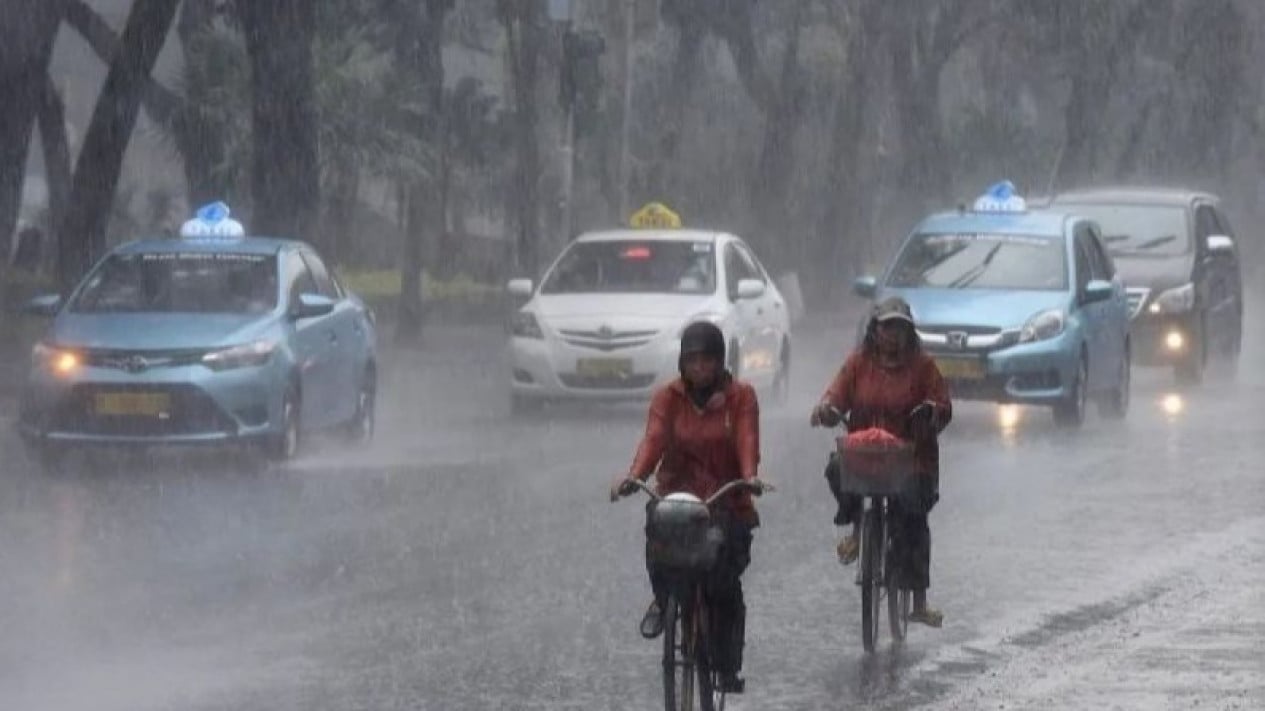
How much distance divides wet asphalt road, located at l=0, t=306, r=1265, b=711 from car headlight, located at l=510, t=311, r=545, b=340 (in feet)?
6.98

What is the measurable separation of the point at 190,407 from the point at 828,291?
3000 centimetres

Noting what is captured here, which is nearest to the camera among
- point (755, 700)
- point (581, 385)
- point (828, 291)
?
point (755, 700)

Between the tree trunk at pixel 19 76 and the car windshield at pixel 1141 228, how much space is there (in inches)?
394

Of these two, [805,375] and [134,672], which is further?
[805,375]

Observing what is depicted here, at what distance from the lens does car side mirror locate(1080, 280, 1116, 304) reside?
81.4 ft

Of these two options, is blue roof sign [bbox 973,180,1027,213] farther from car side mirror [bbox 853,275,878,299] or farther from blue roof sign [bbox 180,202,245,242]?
blue roof sign [bbox 180,202,245,242]

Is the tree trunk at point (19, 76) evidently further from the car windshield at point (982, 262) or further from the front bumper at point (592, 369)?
the car windshield at point (982, 262)

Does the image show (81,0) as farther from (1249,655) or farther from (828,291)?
(1249,655)

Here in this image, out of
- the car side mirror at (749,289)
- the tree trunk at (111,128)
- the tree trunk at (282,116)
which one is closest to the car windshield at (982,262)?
the car side mirror at (749,289)

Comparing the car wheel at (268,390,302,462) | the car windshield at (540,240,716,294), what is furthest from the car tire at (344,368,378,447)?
the car windshield at (540,240,716,294)

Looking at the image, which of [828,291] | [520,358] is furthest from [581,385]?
[828,291]

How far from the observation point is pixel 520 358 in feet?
83.0

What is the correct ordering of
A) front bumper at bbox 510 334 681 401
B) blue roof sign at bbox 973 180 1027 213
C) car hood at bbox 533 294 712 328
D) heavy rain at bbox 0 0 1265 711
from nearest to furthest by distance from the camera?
heavy rain at bbox 0 0 1265 711 → front bumper at bbox 510 334 681 401 → car hood at bbox 533 294 712 328 → blue roof sign at bbox 973 180 1027 213

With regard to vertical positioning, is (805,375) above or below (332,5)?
below
